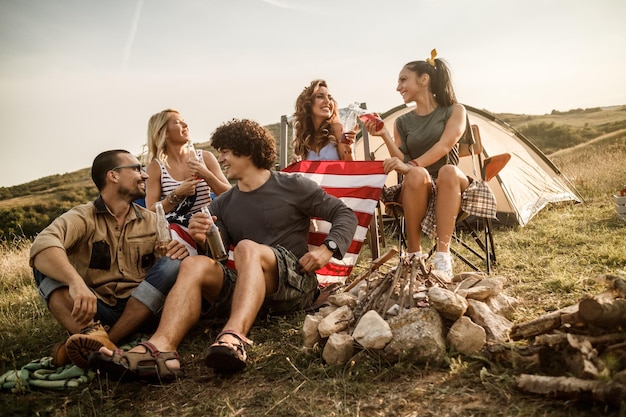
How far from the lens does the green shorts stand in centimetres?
275

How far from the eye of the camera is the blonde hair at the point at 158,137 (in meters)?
4.07

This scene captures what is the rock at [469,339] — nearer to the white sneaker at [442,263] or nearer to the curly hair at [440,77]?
the white sneaker at [442,263]

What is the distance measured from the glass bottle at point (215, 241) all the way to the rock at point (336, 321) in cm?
82

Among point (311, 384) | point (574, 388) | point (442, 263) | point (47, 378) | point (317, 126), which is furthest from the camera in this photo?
point (317, 126)

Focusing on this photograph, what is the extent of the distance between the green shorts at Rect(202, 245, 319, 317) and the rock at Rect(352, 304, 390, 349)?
0.61m

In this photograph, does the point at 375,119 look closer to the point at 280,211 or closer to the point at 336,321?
the point at 280,211

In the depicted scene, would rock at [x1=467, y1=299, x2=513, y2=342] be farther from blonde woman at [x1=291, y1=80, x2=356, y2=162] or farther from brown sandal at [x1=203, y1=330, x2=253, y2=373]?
blonde woman at [x1=291, y1=80, x2=356, y2=162]

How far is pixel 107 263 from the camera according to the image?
9.36 feet

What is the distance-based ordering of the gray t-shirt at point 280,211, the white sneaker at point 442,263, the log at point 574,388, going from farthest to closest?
1. the white sneaker at point 442,263
2. the gray t-shirt at point 280,211
3. the log at point 574,388

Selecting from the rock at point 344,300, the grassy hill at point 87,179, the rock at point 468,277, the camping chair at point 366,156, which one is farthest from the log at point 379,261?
the grassy hill at point 87,179

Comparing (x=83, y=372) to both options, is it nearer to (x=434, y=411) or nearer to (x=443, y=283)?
(x=434, y=411)

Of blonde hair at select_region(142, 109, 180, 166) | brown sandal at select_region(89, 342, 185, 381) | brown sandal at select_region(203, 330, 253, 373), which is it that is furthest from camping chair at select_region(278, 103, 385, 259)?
brown sandal at select_region(89, 342, 185, 381)

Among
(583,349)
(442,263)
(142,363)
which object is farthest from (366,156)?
(583,349)

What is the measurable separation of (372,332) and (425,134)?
2.05 m
